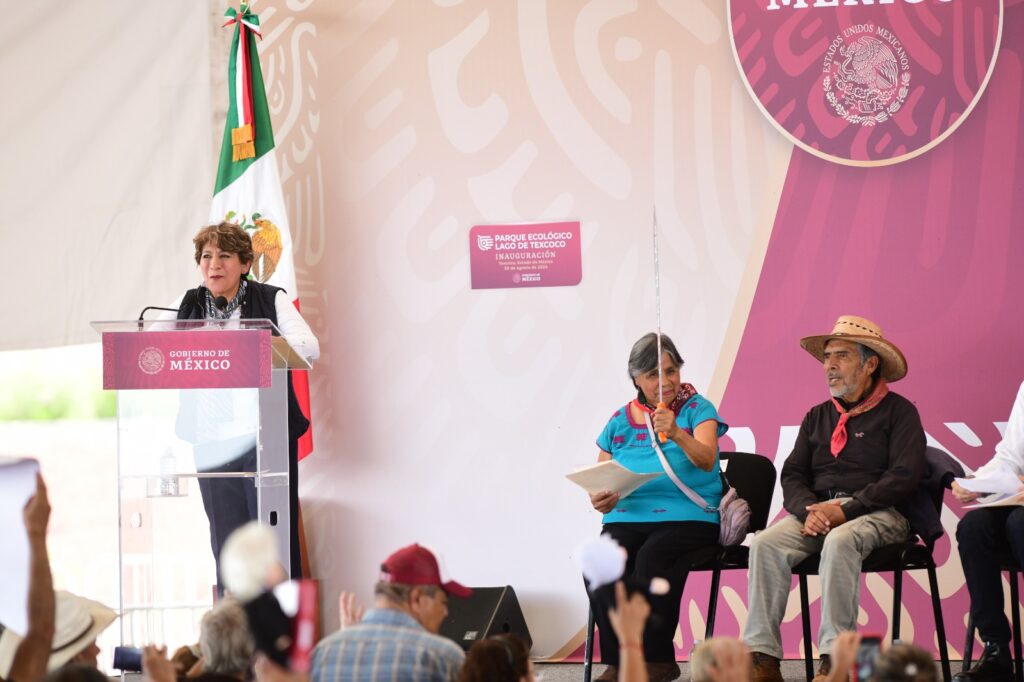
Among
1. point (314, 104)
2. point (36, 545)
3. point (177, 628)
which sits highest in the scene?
point (314, 104)

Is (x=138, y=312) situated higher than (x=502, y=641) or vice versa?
(x=138, y=312)

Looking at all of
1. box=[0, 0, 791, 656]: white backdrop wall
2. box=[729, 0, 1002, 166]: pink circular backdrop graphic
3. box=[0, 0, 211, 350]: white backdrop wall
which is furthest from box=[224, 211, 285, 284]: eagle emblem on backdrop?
box=[729, 0, 1002, 166]: pink circular backdrop graphic

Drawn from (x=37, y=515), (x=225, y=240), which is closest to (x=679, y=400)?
(x=225, y=240)

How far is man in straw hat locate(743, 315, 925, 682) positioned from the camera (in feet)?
12.9

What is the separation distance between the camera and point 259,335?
3605 millimetres

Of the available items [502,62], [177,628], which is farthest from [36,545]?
[502,62]

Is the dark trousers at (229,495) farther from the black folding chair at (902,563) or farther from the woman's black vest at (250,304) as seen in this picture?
the black folding chair at (902,563)

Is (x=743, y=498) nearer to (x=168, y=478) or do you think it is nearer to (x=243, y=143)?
(x=168, y=478)

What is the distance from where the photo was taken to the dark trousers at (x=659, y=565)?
393 cm

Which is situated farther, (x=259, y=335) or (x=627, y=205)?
(x=627, y=205)

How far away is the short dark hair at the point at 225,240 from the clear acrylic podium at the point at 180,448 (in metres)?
0.59

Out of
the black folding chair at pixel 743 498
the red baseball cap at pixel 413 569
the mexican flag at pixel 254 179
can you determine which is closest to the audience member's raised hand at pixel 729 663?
the red baseball cap at pixel 413 569

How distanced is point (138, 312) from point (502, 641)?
352 cm

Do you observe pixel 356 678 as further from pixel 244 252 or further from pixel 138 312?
pixel 138 312
